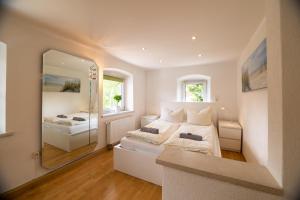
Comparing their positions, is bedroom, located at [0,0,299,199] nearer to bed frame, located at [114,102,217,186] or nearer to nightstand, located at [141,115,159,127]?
bed frame, located at [114,102,217,186]

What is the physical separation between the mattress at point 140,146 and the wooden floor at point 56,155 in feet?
3.11

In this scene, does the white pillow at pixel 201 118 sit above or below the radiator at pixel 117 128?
above

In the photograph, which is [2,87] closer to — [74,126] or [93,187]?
[74,126]

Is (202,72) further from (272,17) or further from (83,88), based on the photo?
(272,17)

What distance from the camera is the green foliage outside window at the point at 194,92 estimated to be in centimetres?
433

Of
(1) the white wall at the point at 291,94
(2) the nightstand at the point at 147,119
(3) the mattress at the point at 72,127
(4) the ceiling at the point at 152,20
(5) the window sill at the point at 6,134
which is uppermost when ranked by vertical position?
(4) the ceiling at the point at 152,20

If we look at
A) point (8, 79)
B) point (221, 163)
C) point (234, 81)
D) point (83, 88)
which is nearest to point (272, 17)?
point (221, 163)

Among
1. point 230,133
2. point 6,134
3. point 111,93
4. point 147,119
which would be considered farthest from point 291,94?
point 147,119

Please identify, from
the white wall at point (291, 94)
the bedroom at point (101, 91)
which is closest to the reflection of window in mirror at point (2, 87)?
the bedroom at point (101, 91)

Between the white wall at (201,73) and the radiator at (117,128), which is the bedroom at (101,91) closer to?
the radiator at (117,128)

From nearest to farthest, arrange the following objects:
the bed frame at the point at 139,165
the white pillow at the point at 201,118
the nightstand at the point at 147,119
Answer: the bed frame at the point at 139,165
the white pillow at the point at 201,118
the nightstand at the point at 147,119

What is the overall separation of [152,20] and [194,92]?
10.3ft

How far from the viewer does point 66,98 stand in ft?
7.90

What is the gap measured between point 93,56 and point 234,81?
3702mm
